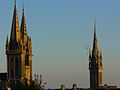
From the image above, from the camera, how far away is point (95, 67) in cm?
19238

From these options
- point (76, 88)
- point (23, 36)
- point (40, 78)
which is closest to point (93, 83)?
point (76, 88)

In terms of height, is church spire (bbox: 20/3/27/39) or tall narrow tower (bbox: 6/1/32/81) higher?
church spire (bbox: 20/3/27/39)

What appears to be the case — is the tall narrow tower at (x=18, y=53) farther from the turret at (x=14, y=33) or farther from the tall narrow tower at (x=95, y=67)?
the tall narrow tower at (x=95, y=67)

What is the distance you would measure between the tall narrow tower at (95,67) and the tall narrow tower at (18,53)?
91.7ft

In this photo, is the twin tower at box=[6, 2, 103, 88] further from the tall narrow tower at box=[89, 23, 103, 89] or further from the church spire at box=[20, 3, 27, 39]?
the tall narrow tower at box=[89, 23, 103, 89]

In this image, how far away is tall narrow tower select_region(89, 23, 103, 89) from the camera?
190 metres

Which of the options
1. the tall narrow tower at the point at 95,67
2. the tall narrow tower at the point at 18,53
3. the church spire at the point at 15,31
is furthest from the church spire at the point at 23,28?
the tall narrow tower at the point at 95,67

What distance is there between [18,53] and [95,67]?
114 ft

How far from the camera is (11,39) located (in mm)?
164625

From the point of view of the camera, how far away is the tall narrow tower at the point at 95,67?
190 m

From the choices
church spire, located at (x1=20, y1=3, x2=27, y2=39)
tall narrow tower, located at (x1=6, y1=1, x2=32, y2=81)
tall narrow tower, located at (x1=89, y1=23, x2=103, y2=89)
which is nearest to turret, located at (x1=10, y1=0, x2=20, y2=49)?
tall narrow tower, located at (x1=6, y1=1, x2=32, y2=81)

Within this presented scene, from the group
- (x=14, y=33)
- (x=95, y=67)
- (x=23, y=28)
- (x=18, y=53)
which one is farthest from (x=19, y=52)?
(x=95, y=67)

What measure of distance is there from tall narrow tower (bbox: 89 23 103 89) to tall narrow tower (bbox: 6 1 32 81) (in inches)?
1100

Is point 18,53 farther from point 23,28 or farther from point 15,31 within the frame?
point 23,28
